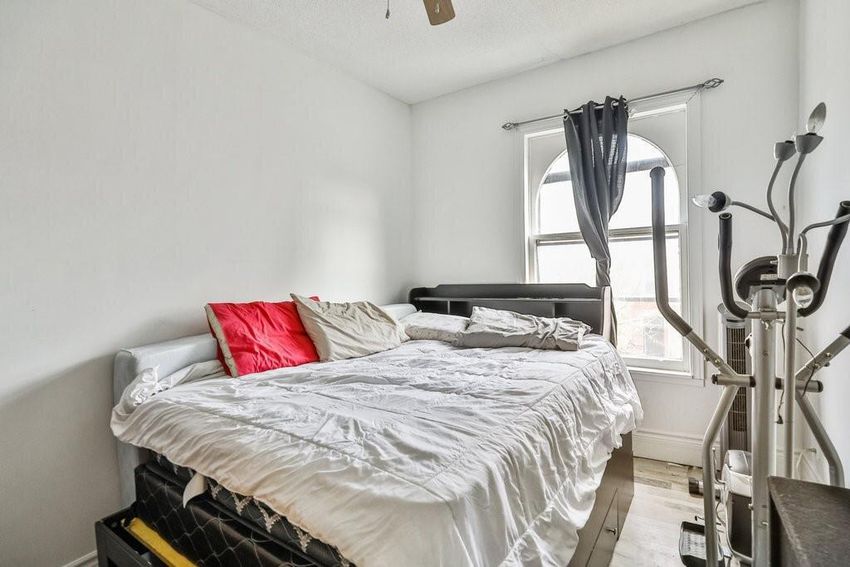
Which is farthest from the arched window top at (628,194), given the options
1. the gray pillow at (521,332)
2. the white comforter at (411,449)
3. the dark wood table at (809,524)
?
the dark wood table at (809,524)

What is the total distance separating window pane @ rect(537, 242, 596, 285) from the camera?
308 centimetres

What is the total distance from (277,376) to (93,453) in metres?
0.87

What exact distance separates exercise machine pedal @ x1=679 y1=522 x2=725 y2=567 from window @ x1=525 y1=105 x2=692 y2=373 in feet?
3.75

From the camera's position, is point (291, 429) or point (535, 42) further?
point (535, 42)

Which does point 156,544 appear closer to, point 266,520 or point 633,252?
point 266,520

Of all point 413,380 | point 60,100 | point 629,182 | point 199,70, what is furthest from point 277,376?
point 629,182

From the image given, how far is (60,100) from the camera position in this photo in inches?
68.1

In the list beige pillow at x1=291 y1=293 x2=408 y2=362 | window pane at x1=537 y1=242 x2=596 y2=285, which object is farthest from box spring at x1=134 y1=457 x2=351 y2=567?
window pane at x1=537 y1=242 x2=596 y2=285

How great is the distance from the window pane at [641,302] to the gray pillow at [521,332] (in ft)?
1.64

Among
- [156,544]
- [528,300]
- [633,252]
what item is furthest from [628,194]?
[156,544]

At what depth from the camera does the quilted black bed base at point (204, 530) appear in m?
0.99

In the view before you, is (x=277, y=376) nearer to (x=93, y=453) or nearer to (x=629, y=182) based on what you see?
(x=93, y=453)

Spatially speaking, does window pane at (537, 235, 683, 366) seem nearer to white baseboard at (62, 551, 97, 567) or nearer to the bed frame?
the bed frame

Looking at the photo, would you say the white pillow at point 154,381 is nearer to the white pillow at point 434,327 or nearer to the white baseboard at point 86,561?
the white baseboard at point 86,561
